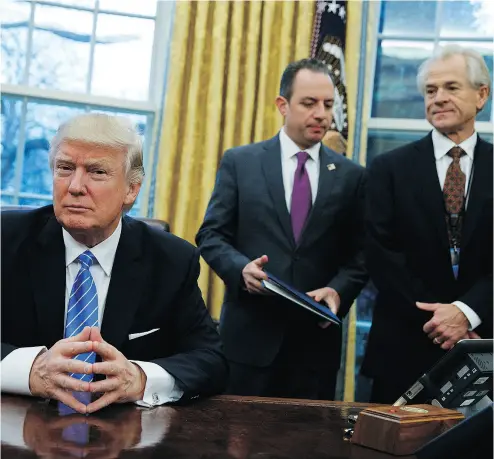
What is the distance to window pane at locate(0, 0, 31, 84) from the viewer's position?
468 cm

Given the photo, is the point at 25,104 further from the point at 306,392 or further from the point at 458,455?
the point at 458,455

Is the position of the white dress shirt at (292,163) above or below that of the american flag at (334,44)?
below

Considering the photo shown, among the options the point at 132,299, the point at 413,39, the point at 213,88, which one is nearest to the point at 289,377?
the point at 132,299

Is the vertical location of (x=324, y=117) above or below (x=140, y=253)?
above

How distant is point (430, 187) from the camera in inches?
113

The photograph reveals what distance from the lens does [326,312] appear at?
248 centimetres

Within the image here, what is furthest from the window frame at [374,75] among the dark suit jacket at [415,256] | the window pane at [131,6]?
the dark suit jacket at [415,256]

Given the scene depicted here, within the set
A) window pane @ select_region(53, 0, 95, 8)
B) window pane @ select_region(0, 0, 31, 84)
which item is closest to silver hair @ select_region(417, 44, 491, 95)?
window pane @ select_region(53, 0, 95, 8)

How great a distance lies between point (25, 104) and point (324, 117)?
7.46ft

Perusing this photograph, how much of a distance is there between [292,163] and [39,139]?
2.10 meters

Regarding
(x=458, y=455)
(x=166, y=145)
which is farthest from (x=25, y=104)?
(x=458, y=455)

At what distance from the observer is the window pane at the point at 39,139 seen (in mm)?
4672

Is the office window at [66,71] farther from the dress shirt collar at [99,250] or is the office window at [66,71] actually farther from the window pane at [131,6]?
the dress shirt collar at [99,250]

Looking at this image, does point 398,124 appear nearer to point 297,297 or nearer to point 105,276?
point 297,297
